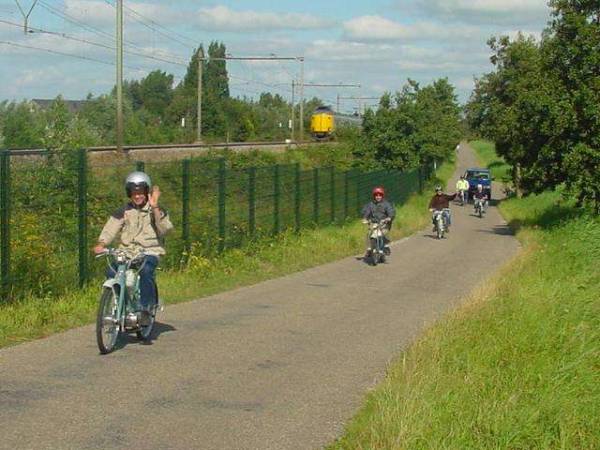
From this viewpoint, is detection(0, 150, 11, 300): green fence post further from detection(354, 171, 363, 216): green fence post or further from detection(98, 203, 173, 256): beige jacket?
detection(354, 171, 363, 216): green fence post

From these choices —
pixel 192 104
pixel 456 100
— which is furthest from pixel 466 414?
pixel 192 104

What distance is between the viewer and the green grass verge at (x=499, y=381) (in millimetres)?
6371

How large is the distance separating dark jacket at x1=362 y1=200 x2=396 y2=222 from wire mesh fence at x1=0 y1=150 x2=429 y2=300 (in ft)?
6.90

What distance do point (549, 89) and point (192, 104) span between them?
78931mm

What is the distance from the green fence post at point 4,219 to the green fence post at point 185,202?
18.1 feet

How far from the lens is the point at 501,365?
8.50 meters

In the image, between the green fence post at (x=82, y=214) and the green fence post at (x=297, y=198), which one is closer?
the green fence post at (x=82, y=214)

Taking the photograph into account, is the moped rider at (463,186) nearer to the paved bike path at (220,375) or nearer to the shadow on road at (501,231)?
the shadow on road at (501,231)

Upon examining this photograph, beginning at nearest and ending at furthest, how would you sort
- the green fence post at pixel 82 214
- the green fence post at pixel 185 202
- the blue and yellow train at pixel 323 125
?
the green fence post at pixel 82 214 < the green fence post at pixel 185 202 < the blue and yellow train at pixel 323 125

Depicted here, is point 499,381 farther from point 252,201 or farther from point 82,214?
point 252,201

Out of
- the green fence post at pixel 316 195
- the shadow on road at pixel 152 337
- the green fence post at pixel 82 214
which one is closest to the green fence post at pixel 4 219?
the green fence post at pixel 82 214

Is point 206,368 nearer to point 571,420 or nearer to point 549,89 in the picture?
point 571,420

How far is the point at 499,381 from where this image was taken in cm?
790

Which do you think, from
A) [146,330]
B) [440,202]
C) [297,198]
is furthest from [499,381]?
[440,202]
